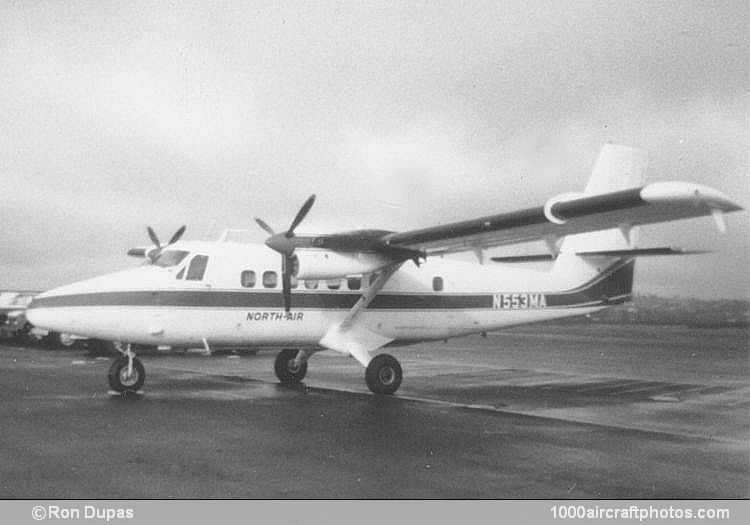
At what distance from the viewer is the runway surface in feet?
23.3

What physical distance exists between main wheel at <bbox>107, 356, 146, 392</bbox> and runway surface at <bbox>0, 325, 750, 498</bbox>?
1.29 feet

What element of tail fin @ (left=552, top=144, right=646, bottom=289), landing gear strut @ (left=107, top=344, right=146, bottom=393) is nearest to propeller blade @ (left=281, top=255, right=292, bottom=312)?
landing gear strut @ (left=107, top=344, right=146, bottom=393)

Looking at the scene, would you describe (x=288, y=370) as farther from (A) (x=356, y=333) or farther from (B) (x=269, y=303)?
(B) (x=269, y=303)

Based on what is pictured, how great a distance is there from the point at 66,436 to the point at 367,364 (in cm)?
721

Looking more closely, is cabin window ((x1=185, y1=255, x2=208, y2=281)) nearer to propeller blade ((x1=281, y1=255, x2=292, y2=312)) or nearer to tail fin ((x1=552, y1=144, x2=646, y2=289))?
propeller blade ((x1=281, y1=255, x2=292, y2=312))

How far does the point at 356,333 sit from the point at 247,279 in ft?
9.33

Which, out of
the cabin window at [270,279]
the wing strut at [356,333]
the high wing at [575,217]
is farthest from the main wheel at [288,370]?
the high wing at [575,217]

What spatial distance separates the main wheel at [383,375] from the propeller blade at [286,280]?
229 centimetres

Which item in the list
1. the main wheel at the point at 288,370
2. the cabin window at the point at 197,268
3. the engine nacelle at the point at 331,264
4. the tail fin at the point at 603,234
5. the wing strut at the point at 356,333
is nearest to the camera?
the engine nacelle at the point at 331,264

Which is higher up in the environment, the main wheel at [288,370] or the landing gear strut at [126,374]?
the landing gear strut at [126,374]

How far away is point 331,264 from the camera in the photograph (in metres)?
14.6

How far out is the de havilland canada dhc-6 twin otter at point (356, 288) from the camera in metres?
13.5

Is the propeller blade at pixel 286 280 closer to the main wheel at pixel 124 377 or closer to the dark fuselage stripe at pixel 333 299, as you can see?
the dark fuselage stripe at pixel 333 299
